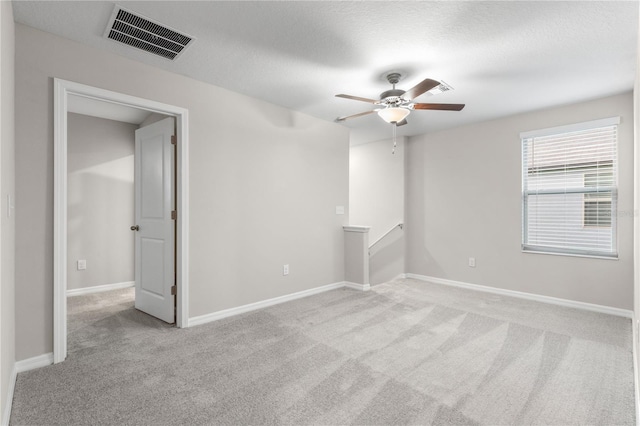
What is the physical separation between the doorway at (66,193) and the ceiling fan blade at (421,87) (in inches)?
82.3

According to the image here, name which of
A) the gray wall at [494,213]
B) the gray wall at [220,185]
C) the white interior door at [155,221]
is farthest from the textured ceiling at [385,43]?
the white interior door at [155,221]

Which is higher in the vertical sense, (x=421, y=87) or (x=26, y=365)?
(x=421, y=87)

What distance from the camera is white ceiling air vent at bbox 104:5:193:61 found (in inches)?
88.0

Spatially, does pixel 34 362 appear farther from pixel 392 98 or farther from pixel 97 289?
pixel 392 98

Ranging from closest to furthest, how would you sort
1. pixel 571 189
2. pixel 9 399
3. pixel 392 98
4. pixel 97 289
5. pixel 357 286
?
pixel 9 399
pixel 392 98
pixel 571 189
pixel 97 289
pixel 357 286

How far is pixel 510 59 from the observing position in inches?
109

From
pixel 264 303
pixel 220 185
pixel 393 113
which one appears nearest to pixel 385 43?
pixel 393 113

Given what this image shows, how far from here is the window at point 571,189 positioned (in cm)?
371

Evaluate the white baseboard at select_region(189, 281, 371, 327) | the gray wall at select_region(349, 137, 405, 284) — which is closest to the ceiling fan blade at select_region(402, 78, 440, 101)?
the white baseboard at select_region(189, 281, 371, 327)

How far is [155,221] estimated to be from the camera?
136 inches

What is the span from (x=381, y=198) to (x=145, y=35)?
4318mm

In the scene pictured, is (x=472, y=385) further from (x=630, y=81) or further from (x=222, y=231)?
(x=630, y=81)

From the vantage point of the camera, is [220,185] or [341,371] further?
[220,185]

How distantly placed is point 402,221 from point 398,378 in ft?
11.8
